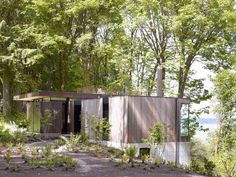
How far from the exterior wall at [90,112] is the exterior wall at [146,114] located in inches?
113

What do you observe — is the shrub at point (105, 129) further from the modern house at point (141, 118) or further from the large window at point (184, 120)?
the large window at point (184, 120)

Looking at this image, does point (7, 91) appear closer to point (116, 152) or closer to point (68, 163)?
point (116, 152)

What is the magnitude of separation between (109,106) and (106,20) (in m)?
16.4

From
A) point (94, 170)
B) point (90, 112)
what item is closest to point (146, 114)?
point (90, 112)

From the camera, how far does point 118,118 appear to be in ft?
64.8

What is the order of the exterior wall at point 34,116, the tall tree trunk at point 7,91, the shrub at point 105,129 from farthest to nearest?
the tall tree trunk at point 7,91, the exterior wall at point 34,116, the shrub at point 105,129

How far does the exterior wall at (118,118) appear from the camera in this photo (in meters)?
19.1

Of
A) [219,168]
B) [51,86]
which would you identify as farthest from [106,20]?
[219,168]

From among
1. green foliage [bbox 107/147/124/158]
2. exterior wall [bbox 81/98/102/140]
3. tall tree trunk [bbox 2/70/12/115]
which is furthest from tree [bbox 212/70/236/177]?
tall tree trunk [bbox 2/70/12/115]

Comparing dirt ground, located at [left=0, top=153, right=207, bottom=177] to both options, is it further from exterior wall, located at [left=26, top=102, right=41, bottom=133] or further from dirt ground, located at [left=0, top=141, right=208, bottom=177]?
exterior wall, located at [left=26, top=102, right=41, bottom=133]

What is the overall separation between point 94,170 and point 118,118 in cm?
725

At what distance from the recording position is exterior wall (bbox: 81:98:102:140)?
71.4 ft

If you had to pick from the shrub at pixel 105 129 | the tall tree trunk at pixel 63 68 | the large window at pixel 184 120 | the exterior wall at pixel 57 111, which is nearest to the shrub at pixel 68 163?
the shrub at pixel 105 129

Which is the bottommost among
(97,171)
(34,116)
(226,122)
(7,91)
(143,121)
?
(97,171)
